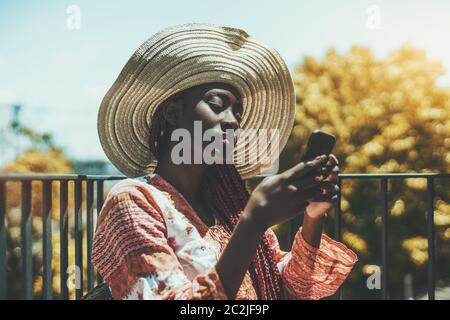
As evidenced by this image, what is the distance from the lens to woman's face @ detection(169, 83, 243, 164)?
1413 mm

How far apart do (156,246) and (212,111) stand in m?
0.39

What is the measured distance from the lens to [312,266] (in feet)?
5.36

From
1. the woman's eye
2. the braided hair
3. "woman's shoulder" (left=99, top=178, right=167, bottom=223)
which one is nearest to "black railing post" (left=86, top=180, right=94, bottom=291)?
the braided hair

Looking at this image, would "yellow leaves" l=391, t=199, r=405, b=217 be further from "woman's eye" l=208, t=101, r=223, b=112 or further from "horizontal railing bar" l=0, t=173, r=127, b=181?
"woman's eye" l=208, t=101, r=223, b=112

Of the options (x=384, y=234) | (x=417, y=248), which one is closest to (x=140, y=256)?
(x=384, y=234)

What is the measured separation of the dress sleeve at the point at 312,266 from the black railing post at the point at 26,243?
99 centimetres

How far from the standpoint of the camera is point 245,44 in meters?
1.67

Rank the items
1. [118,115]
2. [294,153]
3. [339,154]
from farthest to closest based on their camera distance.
A: [339,154] < [294,153] < [118,115]

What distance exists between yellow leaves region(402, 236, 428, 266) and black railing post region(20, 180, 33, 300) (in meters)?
6.34

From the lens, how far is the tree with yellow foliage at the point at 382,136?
296 inches

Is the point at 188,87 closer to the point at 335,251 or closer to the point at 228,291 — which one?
the point at 228,291

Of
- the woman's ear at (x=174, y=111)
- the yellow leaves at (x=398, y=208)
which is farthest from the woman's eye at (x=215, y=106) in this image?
the yellow leaves at (x=398, y=208)
